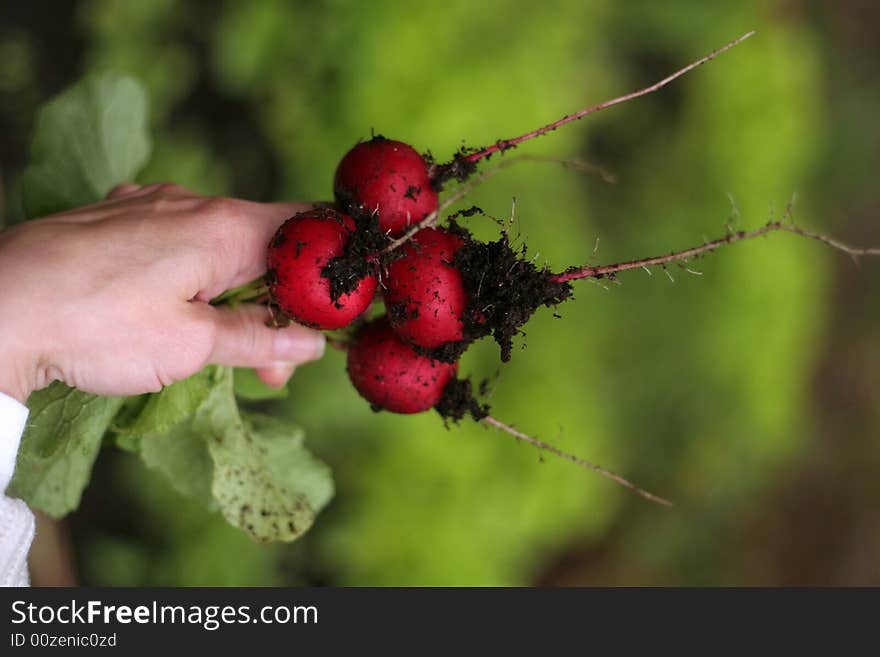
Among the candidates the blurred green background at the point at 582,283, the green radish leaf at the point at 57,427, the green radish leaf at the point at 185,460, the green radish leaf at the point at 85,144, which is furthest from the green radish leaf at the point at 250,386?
the blurred green background at the point at 582,283

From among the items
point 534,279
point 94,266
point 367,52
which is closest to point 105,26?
point 367,52

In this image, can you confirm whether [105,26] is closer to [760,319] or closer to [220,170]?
[220,170]

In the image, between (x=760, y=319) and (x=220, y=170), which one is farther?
(x=760, y=319)

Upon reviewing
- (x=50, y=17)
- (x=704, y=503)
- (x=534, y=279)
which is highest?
(x=50, y=17)

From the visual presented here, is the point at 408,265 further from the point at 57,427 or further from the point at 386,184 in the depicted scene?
the point at 57,427

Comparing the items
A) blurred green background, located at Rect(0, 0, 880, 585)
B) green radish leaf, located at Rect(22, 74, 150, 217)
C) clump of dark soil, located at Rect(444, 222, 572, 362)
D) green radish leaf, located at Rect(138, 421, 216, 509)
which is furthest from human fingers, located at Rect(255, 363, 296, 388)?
blurred green background, located at Rect(0, 0, 880, 585)

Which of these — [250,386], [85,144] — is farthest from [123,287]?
[85,144]
